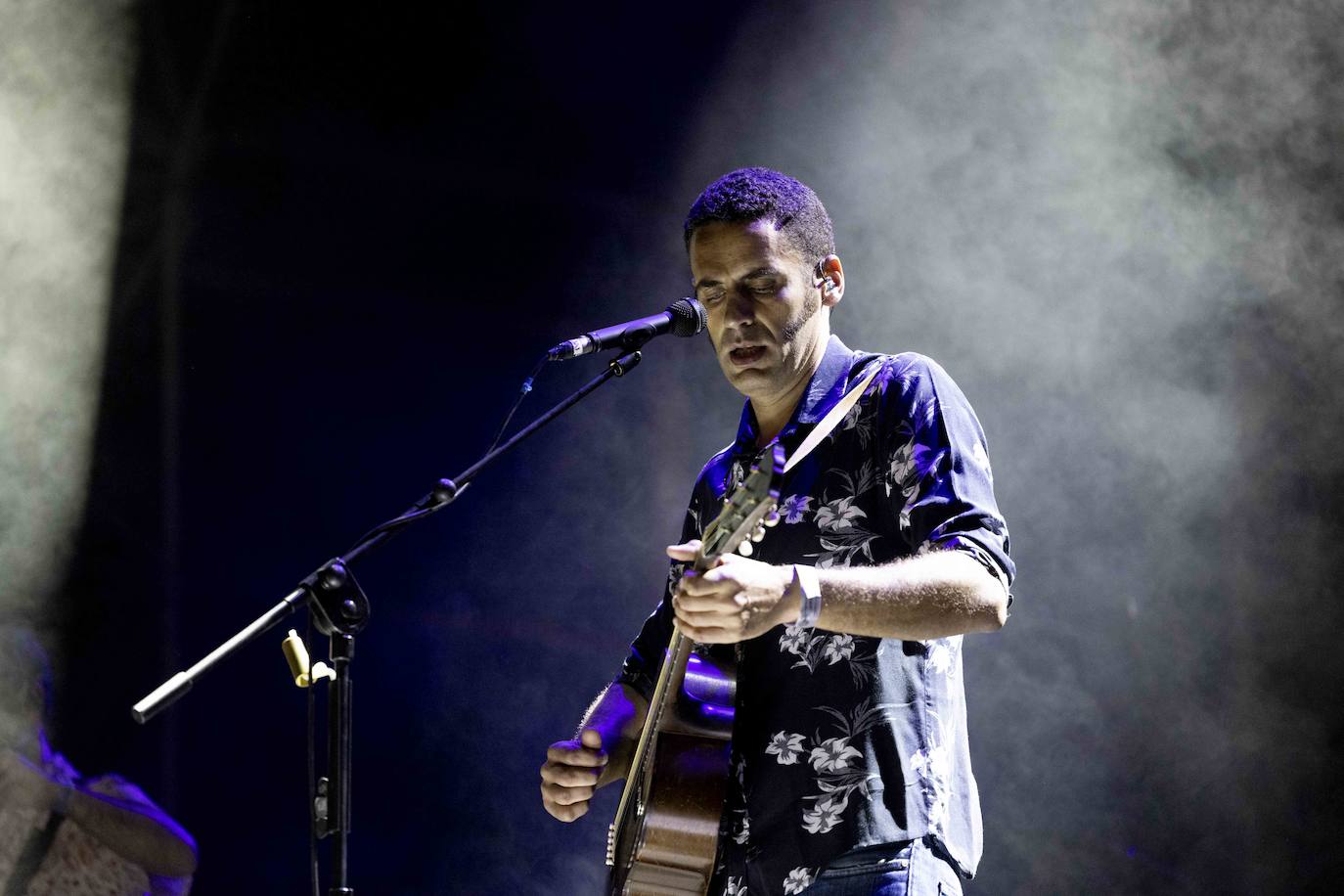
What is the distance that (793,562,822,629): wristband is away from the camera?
1.73m

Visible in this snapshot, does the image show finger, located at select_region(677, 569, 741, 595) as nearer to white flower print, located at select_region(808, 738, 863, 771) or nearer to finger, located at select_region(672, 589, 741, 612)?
finger, located at select_region(672, 589, 741, 612)

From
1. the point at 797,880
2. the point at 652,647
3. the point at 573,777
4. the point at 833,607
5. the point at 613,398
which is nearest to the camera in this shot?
the point at 833,607

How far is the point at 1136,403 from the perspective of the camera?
4.00m

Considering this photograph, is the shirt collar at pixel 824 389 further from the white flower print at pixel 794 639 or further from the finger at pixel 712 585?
the finger at pixel 712 585

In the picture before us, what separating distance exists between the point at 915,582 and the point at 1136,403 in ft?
8.49

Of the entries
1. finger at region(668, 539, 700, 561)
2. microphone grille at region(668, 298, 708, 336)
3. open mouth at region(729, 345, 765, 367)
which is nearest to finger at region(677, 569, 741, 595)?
finger at region(668, 539, 700, 561)

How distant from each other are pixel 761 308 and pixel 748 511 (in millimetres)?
878

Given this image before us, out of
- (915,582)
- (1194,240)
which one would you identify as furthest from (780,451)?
(1194,240)

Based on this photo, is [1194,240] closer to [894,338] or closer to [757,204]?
[894,338]

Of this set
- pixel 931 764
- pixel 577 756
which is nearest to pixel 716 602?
pixel 931 764

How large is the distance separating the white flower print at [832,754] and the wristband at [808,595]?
327 mm

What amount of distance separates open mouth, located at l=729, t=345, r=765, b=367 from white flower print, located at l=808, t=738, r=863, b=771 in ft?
2.76

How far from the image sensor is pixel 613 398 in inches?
174

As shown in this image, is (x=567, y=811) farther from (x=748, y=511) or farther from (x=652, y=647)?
(x=748, y=511)
